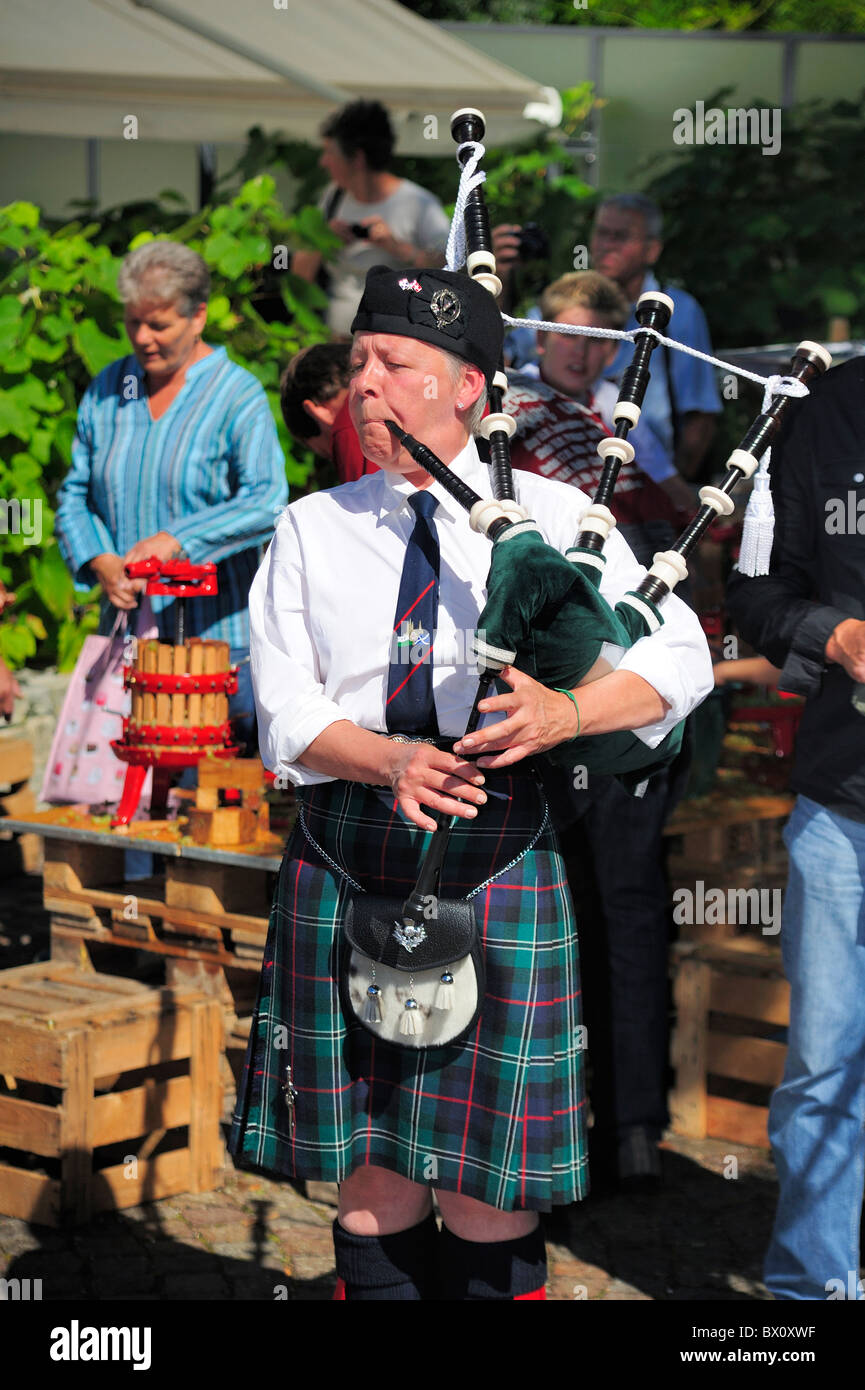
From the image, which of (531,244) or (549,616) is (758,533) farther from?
(531,244)

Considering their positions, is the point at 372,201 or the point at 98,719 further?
the point at 372,201

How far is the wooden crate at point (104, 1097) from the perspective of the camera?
4051mm

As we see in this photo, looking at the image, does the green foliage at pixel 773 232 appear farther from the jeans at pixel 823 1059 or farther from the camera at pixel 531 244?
the jeans at pixel 823 1059

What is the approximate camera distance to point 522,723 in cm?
239

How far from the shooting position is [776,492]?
3438 millimetres

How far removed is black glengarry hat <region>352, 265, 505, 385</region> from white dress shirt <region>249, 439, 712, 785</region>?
0.19 meters

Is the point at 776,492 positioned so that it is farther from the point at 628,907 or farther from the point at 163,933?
the point at 163,933

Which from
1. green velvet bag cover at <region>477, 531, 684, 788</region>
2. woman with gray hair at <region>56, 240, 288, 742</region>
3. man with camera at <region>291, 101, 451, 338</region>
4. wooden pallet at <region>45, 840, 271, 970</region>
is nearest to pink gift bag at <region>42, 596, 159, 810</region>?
woman with gray hair at <region>56, 240, 288, 742</region>

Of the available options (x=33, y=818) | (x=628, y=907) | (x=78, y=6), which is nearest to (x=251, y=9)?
(x=78, y=6)

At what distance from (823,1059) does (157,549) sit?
2.50m

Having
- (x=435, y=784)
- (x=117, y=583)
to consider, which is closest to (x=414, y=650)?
(x=435, y=784)

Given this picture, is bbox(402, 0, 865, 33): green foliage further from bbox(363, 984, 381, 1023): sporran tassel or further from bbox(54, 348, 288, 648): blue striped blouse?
bbox(363, 984, 381, 1023): sporran tassel

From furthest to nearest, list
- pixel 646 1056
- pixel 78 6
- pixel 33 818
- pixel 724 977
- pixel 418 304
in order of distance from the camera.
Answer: pixel 78 6 → pixel 33 818 → pixel 724 977 → pixel 646 1056 → pixel 418 304
